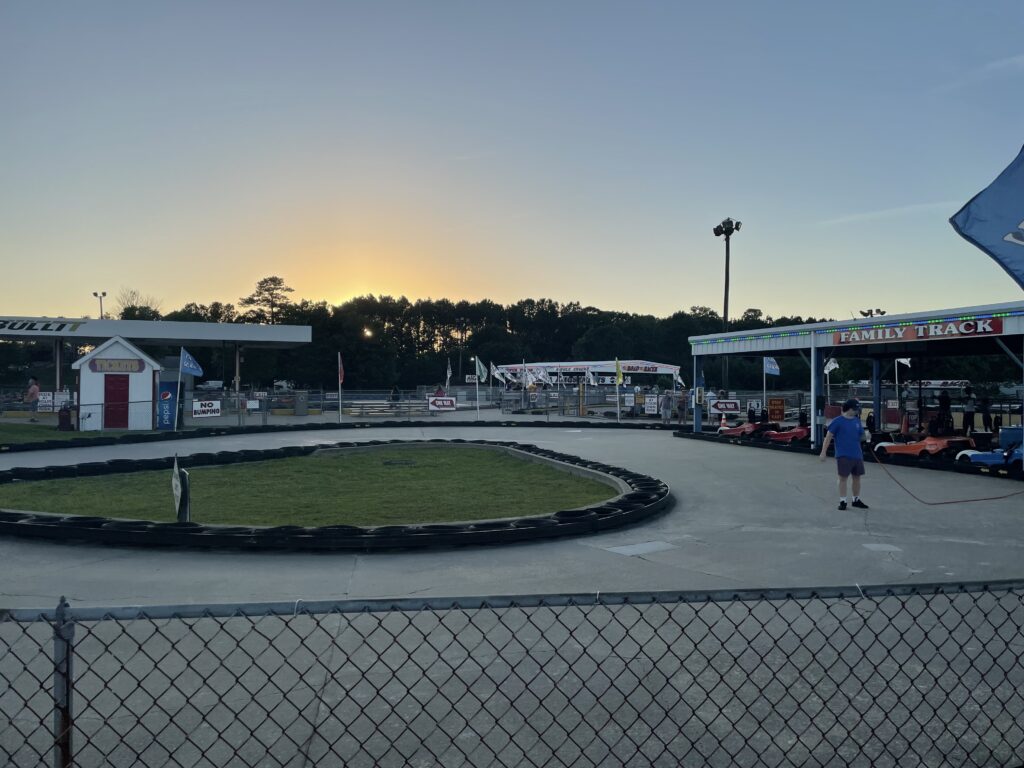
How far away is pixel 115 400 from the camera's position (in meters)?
29.8

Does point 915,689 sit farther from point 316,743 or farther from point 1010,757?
point 316,743

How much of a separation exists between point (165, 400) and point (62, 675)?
30383 millimetres

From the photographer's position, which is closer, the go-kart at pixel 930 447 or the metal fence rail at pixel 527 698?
the metal fence rail at pixel 527 698

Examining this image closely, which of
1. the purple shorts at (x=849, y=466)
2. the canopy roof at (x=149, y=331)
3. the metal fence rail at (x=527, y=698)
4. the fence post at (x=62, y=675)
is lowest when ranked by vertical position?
the metal fence rail at (x=527, y=698)

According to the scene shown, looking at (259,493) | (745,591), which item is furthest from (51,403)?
(745,591)

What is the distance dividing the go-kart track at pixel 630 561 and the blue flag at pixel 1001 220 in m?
2.96

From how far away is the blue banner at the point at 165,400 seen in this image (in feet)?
99.3

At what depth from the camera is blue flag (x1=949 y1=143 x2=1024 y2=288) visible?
158 inches

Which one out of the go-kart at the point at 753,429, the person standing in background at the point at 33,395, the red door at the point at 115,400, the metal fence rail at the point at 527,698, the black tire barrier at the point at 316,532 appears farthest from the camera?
the person standing in background at the point at 33,395

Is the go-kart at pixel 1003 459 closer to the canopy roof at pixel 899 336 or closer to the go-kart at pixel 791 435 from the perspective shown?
the canopy roof at pixel 899 336

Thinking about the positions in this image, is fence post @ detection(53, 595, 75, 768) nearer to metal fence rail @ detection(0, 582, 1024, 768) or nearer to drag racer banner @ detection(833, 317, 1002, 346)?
metal fence rail @ detection(0, 582, 1024, 768)

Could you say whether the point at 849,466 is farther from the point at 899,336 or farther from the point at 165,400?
the point at 165,400

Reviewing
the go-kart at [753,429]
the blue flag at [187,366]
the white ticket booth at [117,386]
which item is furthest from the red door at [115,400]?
the go-kart at [753,429]

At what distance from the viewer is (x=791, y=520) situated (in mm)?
10469
